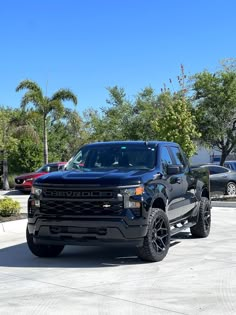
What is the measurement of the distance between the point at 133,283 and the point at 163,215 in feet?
5.47

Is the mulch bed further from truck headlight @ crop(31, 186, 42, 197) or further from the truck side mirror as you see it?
the truck side mirror

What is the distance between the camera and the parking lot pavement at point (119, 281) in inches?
225

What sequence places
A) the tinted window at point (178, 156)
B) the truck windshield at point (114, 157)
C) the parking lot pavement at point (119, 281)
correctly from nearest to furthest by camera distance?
the parking lot pavement at point (119, 281) < the truck windshield at point (114, 157) < the tinted window at point (178, 156)

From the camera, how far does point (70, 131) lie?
178 feet

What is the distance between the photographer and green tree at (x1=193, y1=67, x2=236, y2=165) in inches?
1204

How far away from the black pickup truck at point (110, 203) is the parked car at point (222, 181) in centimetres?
1200

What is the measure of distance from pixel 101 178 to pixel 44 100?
91.3 ft

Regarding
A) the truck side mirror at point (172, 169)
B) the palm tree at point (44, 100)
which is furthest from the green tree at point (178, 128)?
the truck side mirror at point (172, 169)

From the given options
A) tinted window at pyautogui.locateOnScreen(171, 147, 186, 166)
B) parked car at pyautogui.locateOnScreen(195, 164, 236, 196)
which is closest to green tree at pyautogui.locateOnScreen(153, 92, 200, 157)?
parked car at pyautogui.locateOnScreen(195, 164, 236, 196)

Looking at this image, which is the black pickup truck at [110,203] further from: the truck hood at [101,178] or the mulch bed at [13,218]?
the mulch bed at [13,218]

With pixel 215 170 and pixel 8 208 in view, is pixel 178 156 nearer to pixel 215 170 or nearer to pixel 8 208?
pixel 8 208

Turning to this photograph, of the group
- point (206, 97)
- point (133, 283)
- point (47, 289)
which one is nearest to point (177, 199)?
point (133, 283)

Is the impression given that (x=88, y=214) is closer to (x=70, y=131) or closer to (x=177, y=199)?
(x=177, y=199)

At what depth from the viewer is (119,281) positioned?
6879 millimetres
